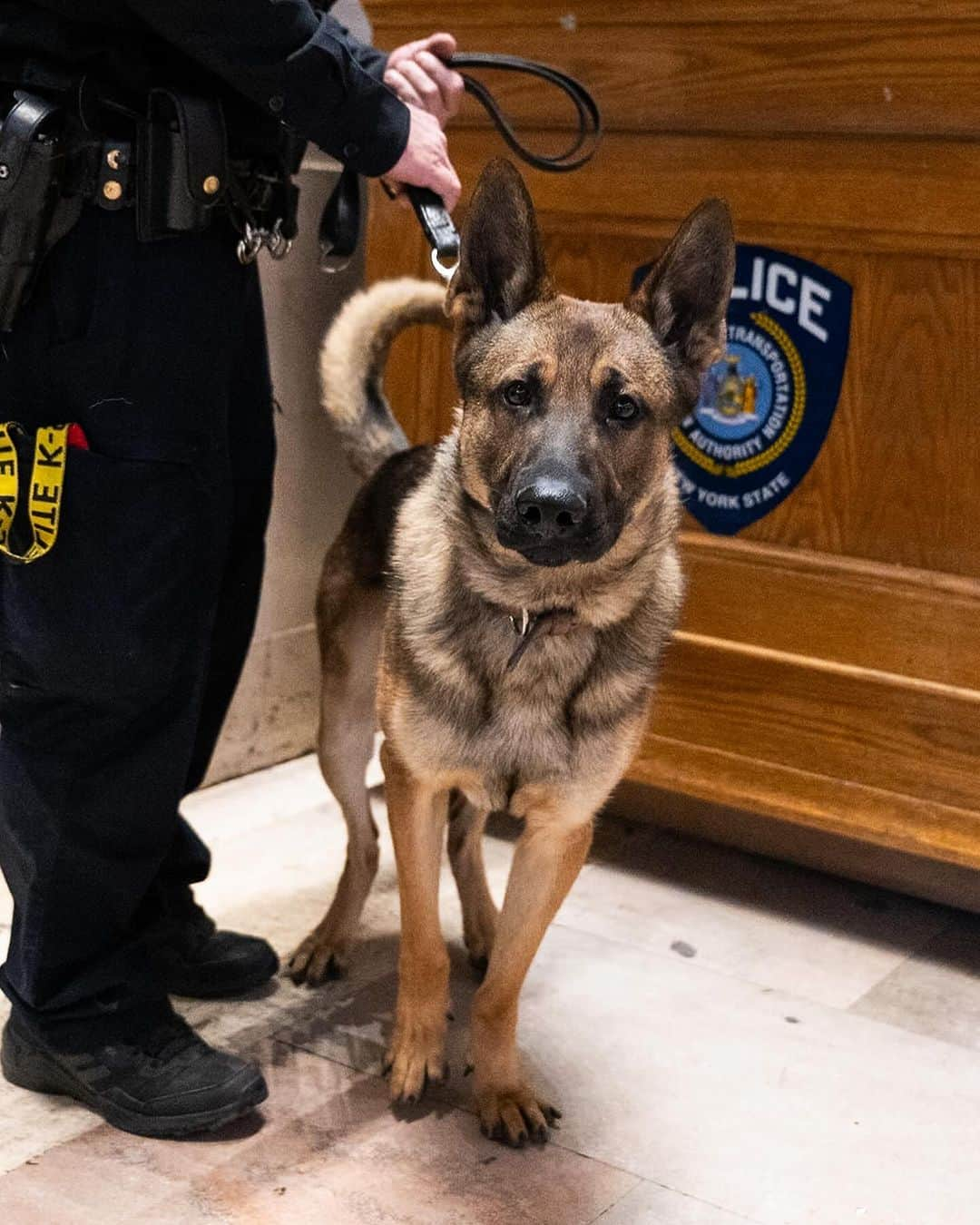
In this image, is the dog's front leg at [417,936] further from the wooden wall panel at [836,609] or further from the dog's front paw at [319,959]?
the wooden wall panel at [836,609]

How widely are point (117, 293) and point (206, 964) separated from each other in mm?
1171

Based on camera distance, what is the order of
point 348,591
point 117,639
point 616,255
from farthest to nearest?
point 616,255 → point 348,591 → point 117,639

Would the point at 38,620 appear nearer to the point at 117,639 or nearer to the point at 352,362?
the point at 117,639

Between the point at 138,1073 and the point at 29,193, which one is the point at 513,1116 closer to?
the point at 138,1073

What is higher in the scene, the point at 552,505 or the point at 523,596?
the point at 552,505

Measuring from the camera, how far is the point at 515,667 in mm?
2170

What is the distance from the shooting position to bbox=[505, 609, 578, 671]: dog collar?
2.15 meters

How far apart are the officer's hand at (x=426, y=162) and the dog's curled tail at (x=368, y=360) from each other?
484mm

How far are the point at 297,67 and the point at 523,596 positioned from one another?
2.54 ft

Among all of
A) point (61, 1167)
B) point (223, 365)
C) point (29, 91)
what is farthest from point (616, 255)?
point (61, 1167)

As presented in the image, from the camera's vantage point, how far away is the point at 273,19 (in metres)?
1.86

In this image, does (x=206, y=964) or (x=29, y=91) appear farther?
(x=206, y=964)

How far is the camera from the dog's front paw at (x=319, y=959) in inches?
103

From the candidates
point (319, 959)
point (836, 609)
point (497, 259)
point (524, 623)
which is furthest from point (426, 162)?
point (319, 959)
